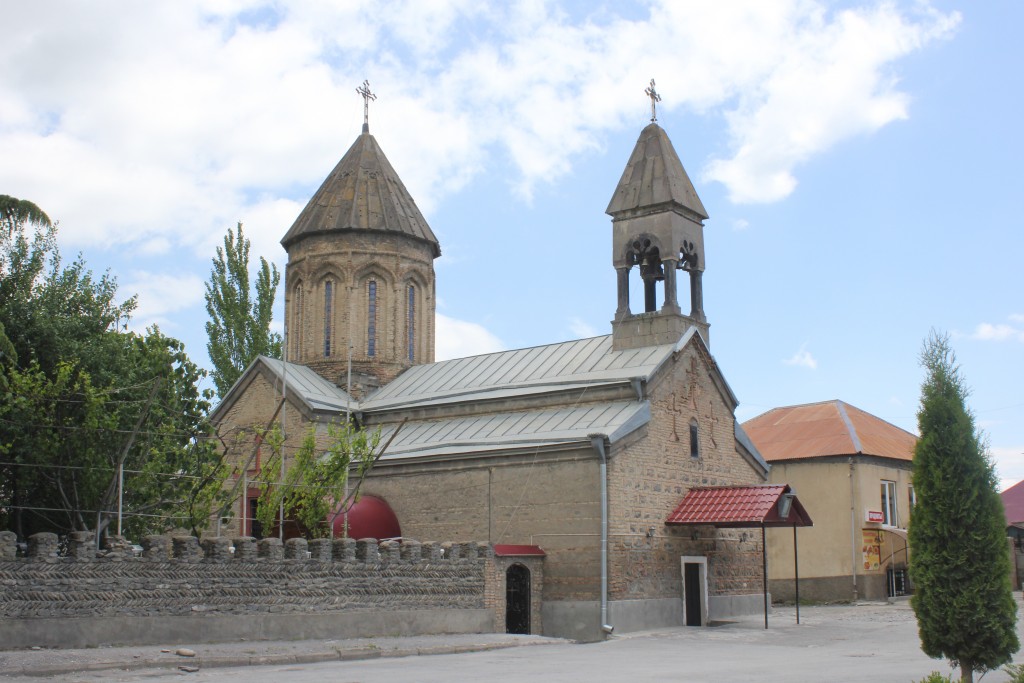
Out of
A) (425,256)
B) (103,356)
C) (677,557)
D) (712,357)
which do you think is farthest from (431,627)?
(425,256)

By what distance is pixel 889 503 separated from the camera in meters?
34.2

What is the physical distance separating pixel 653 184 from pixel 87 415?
15136mm

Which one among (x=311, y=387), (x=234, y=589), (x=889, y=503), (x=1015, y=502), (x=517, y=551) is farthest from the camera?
(x=1015, y=502)

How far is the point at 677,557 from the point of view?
2442 cm

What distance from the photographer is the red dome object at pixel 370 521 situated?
2533 cm

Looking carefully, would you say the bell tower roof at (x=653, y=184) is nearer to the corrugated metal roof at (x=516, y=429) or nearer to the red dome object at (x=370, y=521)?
the corrugated metal roof at (x=516, y=429)

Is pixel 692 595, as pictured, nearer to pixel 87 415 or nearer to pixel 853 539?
pixel 853 539

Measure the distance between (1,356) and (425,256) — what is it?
14.3 m

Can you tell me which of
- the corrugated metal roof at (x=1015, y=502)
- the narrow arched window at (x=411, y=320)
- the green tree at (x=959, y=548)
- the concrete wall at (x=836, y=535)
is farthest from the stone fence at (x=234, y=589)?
the corrugated metal roof at (x=1015, y=502)

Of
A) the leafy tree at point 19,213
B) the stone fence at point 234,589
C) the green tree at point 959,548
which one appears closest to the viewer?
the green tree at point 959,548

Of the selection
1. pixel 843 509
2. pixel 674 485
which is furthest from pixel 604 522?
pixel 843 509

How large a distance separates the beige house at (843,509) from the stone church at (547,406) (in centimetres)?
597

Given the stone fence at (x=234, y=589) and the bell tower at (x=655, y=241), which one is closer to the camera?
the stone fence at (x=234, y=589)

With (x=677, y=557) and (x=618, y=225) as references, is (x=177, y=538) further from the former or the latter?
(x=618, y=225)
